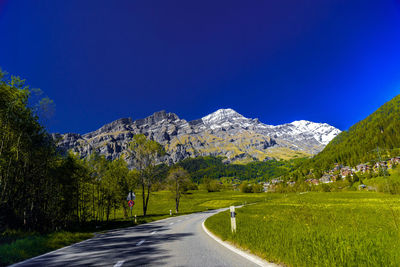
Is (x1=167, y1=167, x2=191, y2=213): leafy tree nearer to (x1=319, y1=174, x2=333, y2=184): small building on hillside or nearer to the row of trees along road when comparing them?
the row of trees along road

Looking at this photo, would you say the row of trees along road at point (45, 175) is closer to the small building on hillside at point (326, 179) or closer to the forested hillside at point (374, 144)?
the small building on hillside at point (326, 179)

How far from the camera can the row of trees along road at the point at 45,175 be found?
46.5 ft

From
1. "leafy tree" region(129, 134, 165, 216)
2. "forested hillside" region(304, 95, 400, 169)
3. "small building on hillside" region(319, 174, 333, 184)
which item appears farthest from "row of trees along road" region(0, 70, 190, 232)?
"forested hillside" region(304, 95, 400, 169)

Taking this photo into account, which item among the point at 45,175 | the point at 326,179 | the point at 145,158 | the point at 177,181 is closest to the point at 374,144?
the point at 326,179

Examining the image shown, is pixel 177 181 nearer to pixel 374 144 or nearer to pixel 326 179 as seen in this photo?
pixel 326 179

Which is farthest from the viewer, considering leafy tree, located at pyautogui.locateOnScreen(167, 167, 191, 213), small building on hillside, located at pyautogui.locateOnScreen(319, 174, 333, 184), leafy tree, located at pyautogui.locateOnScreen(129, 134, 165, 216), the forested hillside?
small building on hillside, located at pyautogui.locateOnScreen(319, 174, 333, 184)

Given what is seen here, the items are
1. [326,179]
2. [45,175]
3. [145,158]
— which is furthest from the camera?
[326,179]

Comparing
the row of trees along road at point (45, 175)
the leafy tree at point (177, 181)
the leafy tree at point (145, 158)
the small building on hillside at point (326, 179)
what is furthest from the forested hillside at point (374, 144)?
the row of trees along road at point (45, 175)

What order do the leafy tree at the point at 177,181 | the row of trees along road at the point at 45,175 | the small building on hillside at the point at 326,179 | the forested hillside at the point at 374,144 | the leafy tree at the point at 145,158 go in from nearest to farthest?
1. the row of trees along road at the point at 45,175
2. the leafy tree at the point at 145,158
3. the leafy tree at the point at 177,181
4. the forested hillside at the point at 374,144
5. the small building on hillside at the point at 326,179

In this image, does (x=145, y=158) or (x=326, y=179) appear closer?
(x=145, y=158)

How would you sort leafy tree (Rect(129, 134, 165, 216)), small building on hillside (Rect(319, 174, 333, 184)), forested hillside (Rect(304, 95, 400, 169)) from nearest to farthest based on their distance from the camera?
leafy tree (Rect(129, 134, 165, 216)) → forested hillside (Rect(304, 95, 400, 169)) → small building on hillside (Rect(319, 174, 333, 184))

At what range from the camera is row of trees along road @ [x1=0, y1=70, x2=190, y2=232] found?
46.5ft

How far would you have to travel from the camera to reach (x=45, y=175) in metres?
18.4

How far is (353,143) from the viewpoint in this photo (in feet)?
638
